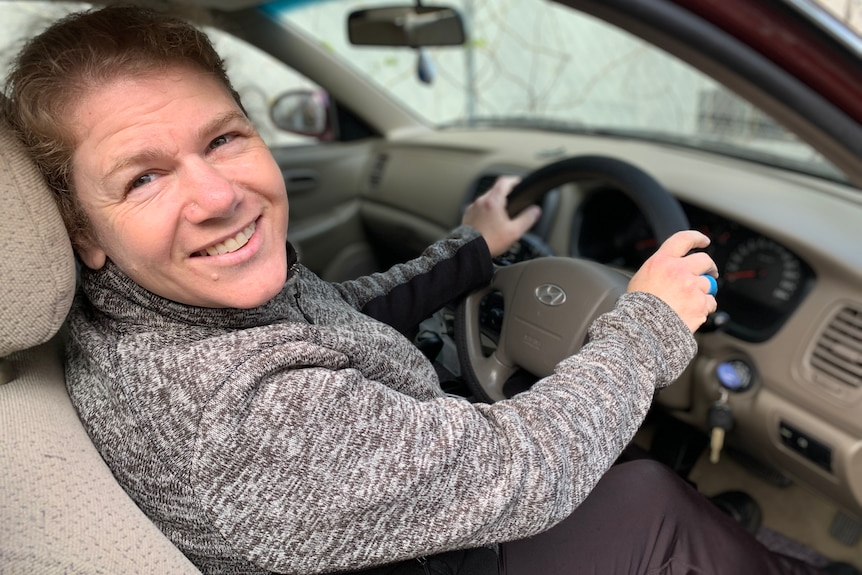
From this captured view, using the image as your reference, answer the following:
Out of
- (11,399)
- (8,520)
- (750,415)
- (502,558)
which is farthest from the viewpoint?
(750,415)

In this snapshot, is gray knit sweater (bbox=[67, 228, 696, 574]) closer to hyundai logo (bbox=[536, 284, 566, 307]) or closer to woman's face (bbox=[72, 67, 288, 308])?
woman's face (bbox=[72, 67, 288, 308])

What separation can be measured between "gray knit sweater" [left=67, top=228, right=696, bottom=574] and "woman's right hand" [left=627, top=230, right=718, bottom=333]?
0.05m

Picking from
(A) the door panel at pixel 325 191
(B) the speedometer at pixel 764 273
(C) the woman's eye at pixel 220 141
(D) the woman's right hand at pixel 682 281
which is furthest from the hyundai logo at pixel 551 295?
(A) the door panel at pixel 325 191

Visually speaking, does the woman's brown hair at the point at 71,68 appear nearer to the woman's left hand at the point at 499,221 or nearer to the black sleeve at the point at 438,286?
the black sleeve at the point at 438,286

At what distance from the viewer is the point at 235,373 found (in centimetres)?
76

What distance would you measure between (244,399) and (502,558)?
0.51m

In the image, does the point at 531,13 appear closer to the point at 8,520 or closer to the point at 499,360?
the point at 499,360

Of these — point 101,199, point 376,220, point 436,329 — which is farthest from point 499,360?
point 376,220

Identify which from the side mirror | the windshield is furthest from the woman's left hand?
the windshield

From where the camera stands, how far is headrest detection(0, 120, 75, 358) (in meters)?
0.78

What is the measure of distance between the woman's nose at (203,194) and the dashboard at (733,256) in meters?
0.82

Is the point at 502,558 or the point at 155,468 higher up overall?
the point at 155,468

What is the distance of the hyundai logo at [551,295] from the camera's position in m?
1.25

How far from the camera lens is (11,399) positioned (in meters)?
0.82
